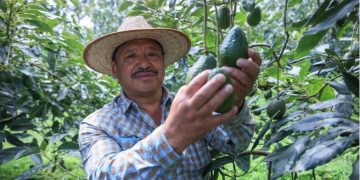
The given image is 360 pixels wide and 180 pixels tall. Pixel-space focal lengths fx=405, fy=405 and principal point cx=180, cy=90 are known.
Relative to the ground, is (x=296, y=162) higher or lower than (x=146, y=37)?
lower

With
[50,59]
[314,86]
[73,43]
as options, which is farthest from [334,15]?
[50,59]

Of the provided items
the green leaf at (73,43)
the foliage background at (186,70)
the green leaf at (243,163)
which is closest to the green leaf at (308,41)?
the foliage background at (186,70)

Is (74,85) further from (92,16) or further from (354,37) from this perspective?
(92,16)

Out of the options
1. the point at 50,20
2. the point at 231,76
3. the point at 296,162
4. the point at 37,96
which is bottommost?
the point at 37,96

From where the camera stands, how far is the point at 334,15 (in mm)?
813

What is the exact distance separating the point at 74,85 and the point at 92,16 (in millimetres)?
7979

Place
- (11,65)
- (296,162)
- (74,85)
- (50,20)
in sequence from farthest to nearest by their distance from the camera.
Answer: (74,85) < (11,65) < (50,20) < (296,162)

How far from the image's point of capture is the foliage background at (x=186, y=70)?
3.04 ft

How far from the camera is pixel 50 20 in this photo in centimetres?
222

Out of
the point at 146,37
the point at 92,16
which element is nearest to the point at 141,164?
the point at 146,37

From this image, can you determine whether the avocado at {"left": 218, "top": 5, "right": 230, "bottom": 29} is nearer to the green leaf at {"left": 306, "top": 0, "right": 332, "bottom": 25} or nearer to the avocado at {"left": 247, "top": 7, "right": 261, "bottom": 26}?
the avocado at {"left": 247, "top": 7, "right": 261, "bottom": 26}

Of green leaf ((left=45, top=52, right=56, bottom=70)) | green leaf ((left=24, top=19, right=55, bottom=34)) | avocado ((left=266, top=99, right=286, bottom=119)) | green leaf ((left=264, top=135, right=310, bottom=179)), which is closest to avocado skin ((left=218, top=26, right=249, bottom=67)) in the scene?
green leaf ((left=264, top=135, right=310, bottom=179))

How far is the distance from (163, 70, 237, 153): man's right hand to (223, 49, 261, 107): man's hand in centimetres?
8

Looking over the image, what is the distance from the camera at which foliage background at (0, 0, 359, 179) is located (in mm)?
927
